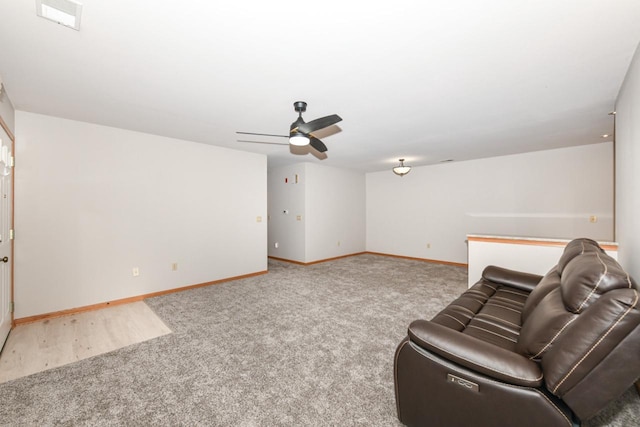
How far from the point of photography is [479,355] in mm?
1287

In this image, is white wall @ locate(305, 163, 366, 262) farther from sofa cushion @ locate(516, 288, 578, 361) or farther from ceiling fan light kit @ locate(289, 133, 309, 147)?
sofa cushion @ locate(516, 288, 578, 361)

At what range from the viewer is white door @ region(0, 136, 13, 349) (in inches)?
102

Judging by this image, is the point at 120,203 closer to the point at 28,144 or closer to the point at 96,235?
the point at 96,235

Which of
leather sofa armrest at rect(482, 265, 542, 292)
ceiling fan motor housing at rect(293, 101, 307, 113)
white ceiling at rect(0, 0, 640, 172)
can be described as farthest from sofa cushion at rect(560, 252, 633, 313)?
ceiling fan motor housing at rect(293, 101, 307, 113)

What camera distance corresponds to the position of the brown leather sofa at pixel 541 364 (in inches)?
42.2

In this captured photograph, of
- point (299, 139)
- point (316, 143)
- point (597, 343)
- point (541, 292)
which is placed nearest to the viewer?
point (597, 343)

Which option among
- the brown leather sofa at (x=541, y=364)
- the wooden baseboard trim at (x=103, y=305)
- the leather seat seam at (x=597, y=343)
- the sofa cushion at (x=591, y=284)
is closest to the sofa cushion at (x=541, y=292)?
the brown leather sofa at (x=541, y=364)

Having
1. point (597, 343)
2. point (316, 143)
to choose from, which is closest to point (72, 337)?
point (316, 143)

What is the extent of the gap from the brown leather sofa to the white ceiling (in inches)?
60.9

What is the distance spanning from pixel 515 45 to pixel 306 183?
4.63m

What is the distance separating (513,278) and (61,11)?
408 centimetres

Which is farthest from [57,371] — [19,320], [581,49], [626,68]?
[626,68]

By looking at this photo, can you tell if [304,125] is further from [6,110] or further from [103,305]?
[103,305]

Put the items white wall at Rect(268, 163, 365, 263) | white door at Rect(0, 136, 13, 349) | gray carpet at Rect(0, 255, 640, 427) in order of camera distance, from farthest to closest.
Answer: white wall at Rect(268, 163, 365, 263) < white door at Rect(0, 136, 13, 349) < gray carpet at Rect(0, 255, 640, 427)
